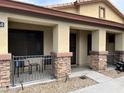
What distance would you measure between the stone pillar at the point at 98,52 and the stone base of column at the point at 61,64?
9.37ft

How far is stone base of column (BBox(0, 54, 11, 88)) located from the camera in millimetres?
6750

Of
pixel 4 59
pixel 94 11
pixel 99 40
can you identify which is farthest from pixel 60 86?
pixel 94 11

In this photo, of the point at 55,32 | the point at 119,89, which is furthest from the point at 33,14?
the point at 119,89

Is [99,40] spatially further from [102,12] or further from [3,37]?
[3,37]

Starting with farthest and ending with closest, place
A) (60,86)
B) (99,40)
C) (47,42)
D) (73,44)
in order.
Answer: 1. (73,44)
2. (99,40)
3. (47,42)
4. (60,86)

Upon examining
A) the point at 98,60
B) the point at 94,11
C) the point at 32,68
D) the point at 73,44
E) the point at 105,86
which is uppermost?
the point at 94,11

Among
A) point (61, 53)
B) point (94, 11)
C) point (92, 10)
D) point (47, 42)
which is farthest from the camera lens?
point (94, 11)

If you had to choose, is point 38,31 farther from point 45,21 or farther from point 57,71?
point 57,71

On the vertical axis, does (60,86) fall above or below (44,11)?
below

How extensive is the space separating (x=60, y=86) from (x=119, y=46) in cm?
721

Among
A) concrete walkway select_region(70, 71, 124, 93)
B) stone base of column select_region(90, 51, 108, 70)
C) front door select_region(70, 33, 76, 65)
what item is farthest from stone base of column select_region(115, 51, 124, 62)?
concrete walkway select_region(70, 71, 124, 93)

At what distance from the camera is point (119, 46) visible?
13164 mm

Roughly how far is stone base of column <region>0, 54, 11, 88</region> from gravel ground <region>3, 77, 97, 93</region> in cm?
32

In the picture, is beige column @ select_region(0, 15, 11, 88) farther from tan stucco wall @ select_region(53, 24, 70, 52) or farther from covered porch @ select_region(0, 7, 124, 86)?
tan stucco wall @ select_region(53, 24, 70, 52)
